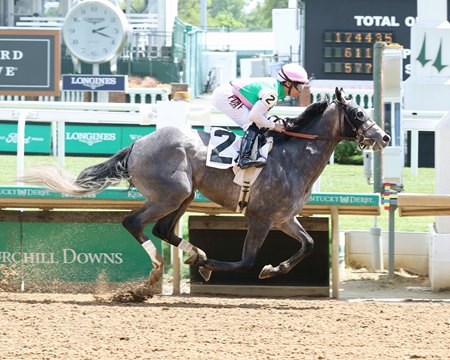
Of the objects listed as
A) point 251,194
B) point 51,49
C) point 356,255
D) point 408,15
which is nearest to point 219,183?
point 251,194

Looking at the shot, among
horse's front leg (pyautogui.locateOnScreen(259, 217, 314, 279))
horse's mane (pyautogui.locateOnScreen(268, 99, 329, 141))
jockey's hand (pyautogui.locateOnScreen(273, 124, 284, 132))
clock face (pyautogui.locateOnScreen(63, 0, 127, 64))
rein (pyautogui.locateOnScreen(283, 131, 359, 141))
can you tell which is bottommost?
horse's front leg (pyautogui.locateOnScreen(259, 217, 314, 279))

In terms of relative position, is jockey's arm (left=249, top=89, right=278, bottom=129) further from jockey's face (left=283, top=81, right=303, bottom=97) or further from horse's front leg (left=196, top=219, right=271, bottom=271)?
horse's front leg (left=196, top=219, right=271, bottom=271)

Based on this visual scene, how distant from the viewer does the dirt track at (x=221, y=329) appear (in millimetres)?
6156

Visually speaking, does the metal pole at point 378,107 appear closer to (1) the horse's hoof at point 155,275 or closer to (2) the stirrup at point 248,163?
(2) the stirrup at point 248,163

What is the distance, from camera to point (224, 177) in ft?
27.2

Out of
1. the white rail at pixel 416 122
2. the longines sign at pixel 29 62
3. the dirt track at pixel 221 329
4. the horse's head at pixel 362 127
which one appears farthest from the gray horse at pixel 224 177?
the longines sign at pixel 29 62

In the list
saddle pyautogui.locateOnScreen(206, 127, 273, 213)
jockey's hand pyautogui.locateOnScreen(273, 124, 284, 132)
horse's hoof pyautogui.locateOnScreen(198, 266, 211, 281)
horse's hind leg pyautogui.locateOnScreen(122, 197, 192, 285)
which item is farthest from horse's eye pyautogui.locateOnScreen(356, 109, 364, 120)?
horse's hoof pyautogui.locateOnScreen(198, 266, 211, 281)

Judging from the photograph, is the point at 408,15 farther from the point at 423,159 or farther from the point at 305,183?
the point at 305,183

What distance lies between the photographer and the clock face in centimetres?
2058

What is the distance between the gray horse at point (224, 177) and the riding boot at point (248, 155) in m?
0.15

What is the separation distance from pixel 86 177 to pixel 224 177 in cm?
104

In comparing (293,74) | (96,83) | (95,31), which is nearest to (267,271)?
(293,74)

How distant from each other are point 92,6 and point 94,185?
12.8 metres

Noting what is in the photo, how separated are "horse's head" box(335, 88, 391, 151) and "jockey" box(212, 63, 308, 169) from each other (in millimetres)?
354
